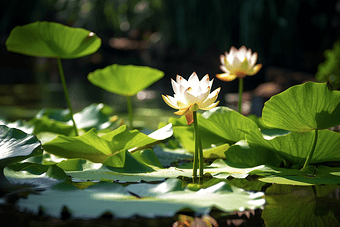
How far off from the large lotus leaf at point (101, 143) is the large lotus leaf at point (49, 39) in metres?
0.35

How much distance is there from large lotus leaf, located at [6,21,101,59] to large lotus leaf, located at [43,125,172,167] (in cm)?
35

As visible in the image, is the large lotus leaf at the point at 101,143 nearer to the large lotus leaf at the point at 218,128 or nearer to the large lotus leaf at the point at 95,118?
the large lotus leaf at the point at 218,128

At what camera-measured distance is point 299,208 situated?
560mm

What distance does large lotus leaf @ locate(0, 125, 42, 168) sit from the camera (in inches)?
24.6

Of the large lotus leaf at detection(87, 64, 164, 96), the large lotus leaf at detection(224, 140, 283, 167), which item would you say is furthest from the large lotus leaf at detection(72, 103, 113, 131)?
the large lotus leaf at detection(224, 140, 283, 167)

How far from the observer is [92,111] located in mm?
1338

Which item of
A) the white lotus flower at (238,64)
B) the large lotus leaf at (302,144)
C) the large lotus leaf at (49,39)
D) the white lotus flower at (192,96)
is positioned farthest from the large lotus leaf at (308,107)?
the large lotus leaf at (49,39)

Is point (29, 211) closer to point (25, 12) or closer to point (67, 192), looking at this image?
point (67, 192)

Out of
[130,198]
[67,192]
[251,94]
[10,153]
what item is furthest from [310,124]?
[251,94]

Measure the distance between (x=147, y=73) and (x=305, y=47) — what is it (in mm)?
5429

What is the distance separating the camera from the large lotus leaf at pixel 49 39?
956 mm

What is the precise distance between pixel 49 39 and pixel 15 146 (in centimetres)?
45

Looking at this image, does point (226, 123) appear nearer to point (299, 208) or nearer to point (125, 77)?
point (299, 208)

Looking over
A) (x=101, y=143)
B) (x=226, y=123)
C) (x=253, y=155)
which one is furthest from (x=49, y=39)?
(x=253, y=155)
